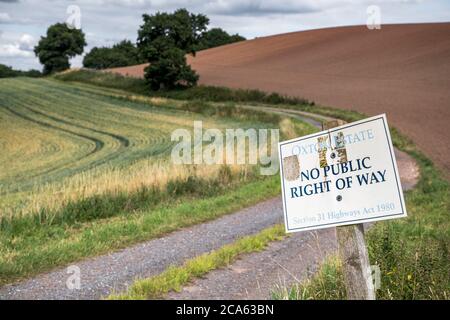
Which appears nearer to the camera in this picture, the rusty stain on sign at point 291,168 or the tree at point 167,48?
the rusty stain on sign at point 291,168

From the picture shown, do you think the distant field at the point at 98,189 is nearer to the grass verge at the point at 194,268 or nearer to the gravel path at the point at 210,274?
the gravel path at the point at 210,274

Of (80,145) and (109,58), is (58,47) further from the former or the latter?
(80,145)

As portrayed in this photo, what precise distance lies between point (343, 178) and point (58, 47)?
88898mm

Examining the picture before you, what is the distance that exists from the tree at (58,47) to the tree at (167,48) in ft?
90.6

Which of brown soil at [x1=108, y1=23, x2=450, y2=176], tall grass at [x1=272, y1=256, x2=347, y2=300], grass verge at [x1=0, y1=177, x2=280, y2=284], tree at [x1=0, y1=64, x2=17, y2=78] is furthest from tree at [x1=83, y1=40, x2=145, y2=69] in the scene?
tall grass at [x1=272, y1=256, x2=347, y2=300]

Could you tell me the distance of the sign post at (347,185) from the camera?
485cm

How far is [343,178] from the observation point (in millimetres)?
5035

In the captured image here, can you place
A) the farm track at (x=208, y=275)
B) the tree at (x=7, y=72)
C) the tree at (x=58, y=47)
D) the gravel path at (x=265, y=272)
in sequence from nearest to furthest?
the gravel path at (x=265, y=272)
the farm track at (x=208, y=275)
the tree at (x=58, y=47)
the tree at (x=7, y=72)

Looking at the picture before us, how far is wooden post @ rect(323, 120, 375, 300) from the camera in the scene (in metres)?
5.24

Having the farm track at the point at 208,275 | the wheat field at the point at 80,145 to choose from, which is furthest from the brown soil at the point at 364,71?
the farm track at the point at 208,275

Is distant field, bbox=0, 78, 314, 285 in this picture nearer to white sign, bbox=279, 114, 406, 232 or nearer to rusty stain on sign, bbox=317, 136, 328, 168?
white sign, bbox=279, 114, 406, 232

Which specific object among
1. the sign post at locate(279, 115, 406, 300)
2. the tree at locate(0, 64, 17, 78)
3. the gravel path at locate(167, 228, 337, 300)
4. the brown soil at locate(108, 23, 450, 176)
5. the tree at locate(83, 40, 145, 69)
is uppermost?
the tree at locate(83, 40, 145, 69)

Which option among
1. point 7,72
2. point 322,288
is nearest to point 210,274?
point 322,288

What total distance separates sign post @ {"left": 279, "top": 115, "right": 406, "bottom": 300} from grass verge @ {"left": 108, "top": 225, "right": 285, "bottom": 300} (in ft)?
7.91
